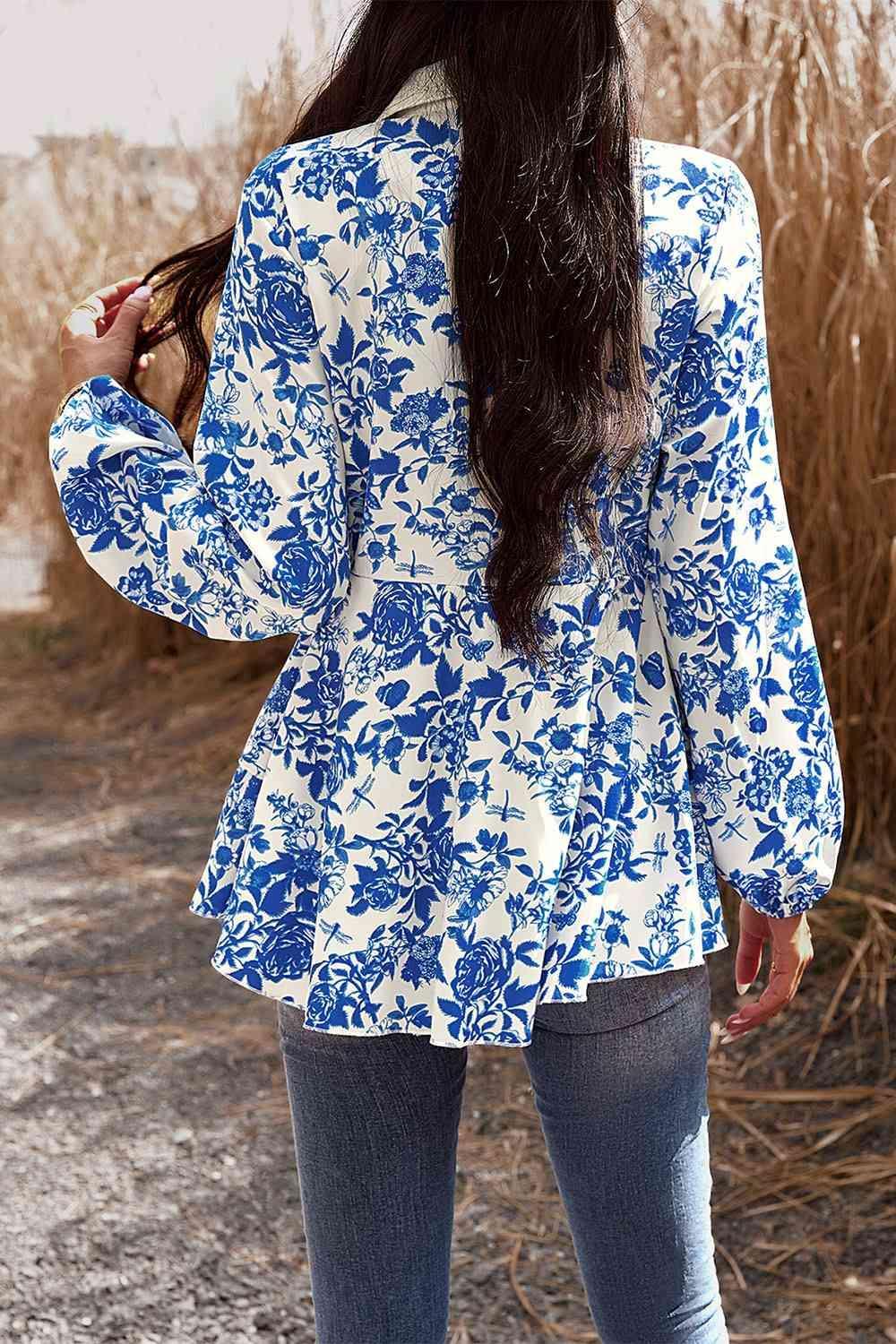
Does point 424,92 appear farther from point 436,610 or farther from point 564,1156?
point 564,1156

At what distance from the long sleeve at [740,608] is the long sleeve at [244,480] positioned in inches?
8.5

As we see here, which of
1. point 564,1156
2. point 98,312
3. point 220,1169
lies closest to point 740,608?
point 564,1156

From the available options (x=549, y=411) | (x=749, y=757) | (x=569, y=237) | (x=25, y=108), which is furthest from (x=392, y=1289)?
(x=25, y=108)

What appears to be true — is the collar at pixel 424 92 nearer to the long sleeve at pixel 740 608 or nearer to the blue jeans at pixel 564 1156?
the long sleeve at pixel 740 608

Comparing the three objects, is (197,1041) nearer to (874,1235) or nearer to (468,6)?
(874,1235)

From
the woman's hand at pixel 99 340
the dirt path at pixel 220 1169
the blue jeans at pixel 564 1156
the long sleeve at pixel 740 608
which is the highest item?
the woman's hand at pixel 99 340

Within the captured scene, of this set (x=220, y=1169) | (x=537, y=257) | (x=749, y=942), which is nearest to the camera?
(x=537, y=257)

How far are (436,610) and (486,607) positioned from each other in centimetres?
3

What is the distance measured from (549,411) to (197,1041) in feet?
6.20

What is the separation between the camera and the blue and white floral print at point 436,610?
86cm

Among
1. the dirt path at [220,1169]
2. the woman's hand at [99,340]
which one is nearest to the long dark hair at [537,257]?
the woman's hand at [99,340]

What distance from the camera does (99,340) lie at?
38.4 inches

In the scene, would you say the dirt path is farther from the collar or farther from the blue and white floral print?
the collar

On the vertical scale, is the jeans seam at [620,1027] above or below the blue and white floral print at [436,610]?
below
